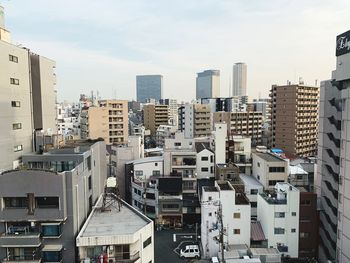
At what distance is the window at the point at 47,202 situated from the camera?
1839cm

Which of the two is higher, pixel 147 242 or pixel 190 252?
pixel 147 242

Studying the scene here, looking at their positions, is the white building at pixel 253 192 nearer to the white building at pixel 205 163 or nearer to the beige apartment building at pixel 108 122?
the white building at pixel 205 163

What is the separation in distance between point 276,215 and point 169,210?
14274 mm

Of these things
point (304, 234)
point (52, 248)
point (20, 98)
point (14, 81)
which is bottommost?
point (304, 234)

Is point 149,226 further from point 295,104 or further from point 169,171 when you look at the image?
point 295,104

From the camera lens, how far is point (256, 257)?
86.9ft

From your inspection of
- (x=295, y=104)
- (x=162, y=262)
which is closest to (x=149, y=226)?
(x=162, y=262)

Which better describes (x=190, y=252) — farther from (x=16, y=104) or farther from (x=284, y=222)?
(x=16, y=104)

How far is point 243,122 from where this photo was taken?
83.9 meters

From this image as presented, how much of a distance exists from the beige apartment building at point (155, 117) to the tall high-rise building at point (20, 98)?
261 ft

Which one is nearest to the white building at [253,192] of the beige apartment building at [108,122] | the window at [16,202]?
the window at [16,202]

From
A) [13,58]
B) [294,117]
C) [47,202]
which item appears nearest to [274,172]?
[47,202]

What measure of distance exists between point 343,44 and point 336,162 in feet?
37.2

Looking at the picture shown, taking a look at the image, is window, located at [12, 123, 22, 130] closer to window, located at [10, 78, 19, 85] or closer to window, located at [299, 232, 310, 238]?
window, located at [10, 78, 19, 85]
